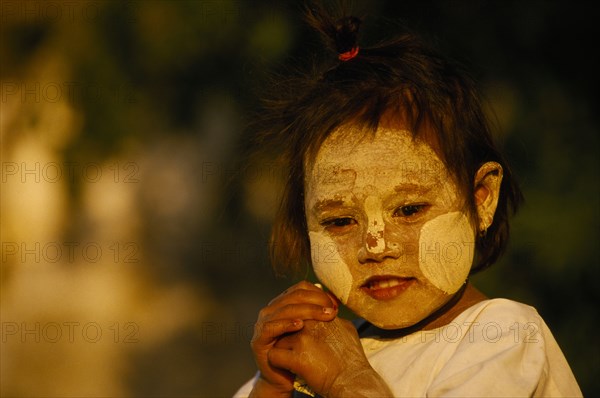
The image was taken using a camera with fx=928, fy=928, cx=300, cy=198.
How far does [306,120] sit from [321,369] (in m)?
0.82

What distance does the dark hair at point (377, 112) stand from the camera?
2.85 metres

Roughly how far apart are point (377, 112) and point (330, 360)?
2.48 feet

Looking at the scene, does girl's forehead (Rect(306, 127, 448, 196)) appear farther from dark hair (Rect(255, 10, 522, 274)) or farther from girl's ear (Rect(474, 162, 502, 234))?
girl's ear (Rect(474, 162, 502, 234))

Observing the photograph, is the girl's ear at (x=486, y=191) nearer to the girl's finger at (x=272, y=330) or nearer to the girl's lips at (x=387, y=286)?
the girl's lips at (x=387, y=286)

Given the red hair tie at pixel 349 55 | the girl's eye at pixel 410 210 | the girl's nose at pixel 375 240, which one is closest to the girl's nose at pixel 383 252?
the girl's nose at pixel 375 240

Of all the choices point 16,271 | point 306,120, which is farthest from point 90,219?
point 306,120

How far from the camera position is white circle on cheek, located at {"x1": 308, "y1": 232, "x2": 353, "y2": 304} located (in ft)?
9.18

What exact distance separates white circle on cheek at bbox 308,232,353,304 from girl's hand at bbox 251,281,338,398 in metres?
0.05

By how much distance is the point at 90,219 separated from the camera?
26.4ft

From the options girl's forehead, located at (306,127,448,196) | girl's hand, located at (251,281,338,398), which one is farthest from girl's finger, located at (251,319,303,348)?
girl's forehead, located at (306,127,448,196)

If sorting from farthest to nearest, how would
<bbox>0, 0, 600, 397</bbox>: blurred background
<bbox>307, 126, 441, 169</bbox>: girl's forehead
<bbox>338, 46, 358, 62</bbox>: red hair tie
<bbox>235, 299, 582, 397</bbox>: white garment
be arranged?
<bbox>0, 0, 600, 397</bbox>: blurred background, <bbox>338, 46, 358, 62</bbox>: red hair tie, <bbox>307, 126, 441, 169</bbox>: girl's forehead, <bbox>235, 299, 582, 397</bbox>: white garment

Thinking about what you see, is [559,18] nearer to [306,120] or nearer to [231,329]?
[306,120]

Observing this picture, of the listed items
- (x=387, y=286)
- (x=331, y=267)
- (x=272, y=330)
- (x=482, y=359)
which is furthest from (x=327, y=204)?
(x=482, y=359)

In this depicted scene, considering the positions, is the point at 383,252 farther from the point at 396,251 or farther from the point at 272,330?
the point at 272,330
